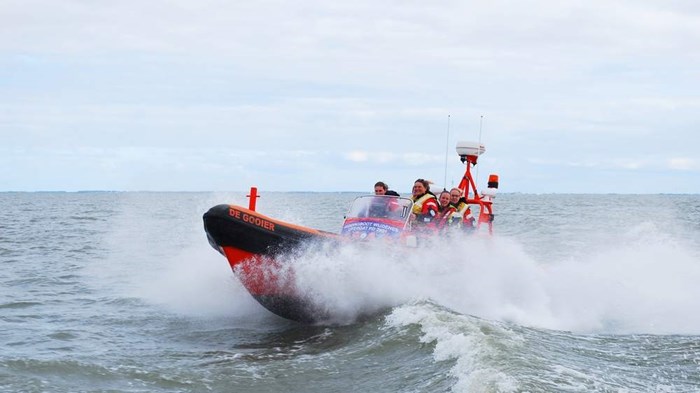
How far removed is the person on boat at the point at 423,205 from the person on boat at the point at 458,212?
10.1 inches

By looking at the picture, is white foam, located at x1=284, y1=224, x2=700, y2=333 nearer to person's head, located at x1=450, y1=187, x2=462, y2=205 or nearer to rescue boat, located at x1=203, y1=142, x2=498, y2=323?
rescue boat, located at x1=203, y1=142, x2=498, y2=323

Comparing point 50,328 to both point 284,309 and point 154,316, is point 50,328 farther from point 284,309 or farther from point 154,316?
point 284,309

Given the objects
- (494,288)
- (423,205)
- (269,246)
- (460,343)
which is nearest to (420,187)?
(423,205)

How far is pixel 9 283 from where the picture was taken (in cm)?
1526

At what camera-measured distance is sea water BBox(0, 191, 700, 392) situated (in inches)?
308

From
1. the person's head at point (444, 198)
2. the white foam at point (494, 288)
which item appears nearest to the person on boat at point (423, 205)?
the person's head at point (444, 198)

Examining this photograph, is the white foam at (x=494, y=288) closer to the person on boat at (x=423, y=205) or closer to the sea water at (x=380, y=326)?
the sea water at (x=380, y=326)

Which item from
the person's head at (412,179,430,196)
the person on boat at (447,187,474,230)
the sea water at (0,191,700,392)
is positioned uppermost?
the person's head at (412,179,430,196)

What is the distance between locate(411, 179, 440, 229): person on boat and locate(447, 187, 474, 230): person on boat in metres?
0.26

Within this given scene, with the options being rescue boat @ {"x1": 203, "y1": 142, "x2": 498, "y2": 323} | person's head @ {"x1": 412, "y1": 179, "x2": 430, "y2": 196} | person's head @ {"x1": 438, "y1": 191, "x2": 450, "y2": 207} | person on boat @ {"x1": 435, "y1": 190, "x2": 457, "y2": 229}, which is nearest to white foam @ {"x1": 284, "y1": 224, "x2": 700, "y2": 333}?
rescue boat @ {"x1": 203, "y1": 142, "x2": 498, "y2": 323}

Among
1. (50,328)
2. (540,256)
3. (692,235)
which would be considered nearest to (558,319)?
(50,328)

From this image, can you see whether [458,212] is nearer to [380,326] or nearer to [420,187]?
[420,187]

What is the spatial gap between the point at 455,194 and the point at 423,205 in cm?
54

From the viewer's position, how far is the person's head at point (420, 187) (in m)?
12.7
